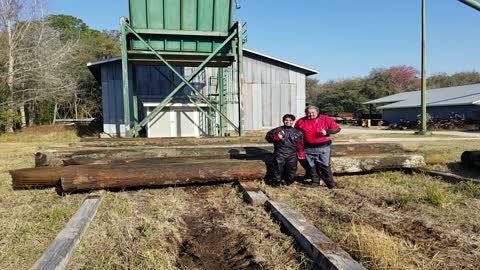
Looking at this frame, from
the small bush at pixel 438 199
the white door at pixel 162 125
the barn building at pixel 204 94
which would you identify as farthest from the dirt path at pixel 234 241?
the white door at pixel 162 125

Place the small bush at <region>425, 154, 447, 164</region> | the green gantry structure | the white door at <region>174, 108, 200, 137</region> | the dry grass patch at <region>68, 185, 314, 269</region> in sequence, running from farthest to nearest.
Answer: the white door at <region>174, 108, 200, 137</region> < the green gantry structure < the small bush at <region>425, 154, 447, 164</region> < the dry grass patch at <region>68, 185, 314, 269</region>

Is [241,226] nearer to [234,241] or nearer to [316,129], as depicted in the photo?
[234,241]

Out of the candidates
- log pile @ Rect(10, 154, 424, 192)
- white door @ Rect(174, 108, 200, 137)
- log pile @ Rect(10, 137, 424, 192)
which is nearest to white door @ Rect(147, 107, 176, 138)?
white door @ Rect(174, 108, 200, 137)

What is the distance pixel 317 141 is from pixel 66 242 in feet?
14.4

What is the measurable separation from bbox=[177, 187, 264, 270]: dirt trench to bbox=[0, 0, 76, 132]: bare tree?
26.2 m

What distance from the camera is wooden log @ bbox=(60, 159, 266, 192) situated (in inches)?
234

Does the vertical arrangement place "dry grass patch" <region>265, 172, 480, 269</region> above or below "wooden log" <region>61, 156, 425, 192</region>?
below

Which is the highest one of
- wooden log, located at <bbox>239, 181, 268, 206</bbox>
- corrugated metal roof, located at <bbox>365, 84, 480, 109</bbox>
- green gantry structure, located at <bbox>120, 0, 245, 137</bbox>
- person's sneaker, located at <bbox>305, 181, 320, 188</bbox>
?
green gantry structure, located at <bbox>120, 0, 245, 137</bbox>

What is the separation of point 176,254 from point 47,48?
30.4 metres

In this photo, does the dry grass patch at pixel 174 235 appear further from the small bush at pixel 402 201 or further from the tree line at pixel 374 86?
the tree line at pixel 374 86

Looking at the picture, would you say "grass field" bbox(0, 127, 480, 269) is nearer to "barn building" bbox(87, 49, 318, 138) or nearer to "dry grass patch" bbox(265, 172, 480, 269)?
"dry grass patch" bbox(265, 172, 480, 269)

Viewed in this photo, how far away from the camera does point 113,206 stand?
5199mm

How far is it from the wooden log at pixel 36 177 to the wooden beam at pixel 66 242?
194 cm

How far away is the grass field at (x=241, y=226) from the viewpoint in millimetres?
3295
